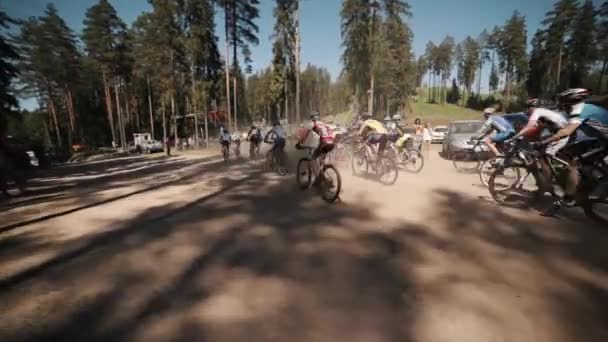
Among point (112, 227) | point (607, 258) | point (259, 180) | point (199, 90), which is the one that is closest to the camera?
point (607, 258)

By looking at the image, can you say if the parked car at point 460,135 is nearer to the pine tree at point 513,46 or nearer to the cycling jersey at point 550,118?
the cycling jersey at point 550,118

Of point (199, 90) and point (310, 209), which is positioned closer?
A: point (310, 209)

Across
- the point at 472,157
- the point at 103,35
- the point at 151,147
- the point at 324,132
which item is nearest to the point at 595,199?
the point at 324,132

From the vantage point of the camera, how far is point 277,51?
33375 mm

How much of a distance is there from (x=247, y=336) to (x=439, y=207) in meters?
5.22

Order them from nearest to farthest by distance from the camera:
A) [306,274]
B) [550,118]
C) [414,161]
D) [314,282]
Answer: [314,282] → [306,274] → [550,118] → [414,161]

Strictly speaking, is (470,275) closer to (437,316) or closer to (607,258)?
(437,316)

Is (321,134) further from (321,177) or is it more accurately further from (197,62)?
(197,62)

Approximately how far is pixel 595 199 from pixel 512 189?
1.96 meters

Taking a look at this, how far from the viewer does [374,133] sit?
9.46 meters

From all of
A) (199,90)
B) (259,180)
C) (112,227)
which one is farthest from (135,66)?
(112,227)

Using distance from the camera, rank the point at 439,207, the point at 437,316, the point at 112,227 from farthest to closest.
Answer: the point at 439,207
the point at 112,227
the point at 437,316

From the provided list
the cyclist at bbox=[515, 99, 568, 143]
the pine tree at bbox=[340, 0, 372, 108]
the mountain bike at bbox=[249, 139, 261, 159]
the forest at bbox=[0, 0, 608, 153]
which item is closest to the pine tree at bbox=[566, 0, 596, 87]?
the forest at bbox=[0, 0, 608, 153]

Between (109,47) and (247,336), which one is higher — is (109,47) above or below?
above
